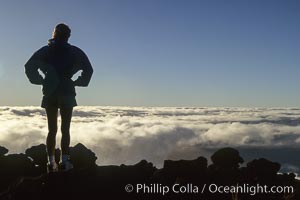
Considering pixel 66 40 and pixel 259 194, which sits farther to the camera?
pixel 259 194

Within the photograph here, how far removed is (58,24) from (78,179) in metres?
4.75

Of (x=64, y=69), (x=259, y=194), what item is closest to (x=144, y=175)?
(x=259, y=194)

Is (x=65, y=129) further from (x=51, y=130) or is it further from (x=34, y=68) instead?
(x=34, y=68)

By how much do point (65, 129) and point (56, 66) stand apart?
72.2 inches

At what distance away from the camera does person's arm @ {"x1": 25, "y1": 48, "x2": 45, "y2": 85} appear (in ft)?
36.5

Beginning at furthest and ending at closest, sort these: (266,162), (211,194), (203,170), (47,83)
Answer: (266,162)
(203,170)
(211,194)
(47,83)

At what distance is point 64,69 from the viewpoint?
37.3 ft

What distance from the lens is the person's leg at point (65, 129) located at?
11516 millimetres

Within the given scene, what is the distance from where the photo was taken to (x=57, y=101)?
1136cm

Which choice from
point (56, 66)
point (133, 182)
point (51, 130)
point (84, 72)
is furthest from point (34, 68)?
point (133, 182)

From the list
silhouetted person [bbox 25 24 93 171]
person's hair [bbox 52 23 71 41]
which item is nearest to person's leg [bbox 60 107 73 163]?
silhouetted person [bbox 25 24 93 171]

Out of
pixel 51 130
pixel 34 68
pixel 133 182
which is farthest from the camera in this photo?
pixel 133 182

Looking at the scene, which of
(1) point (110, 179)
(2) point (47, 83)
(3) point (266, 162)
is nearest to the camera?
(2) point (47, 83)

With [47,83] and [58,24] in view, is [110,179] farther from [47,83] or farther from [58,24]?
[58,24]
